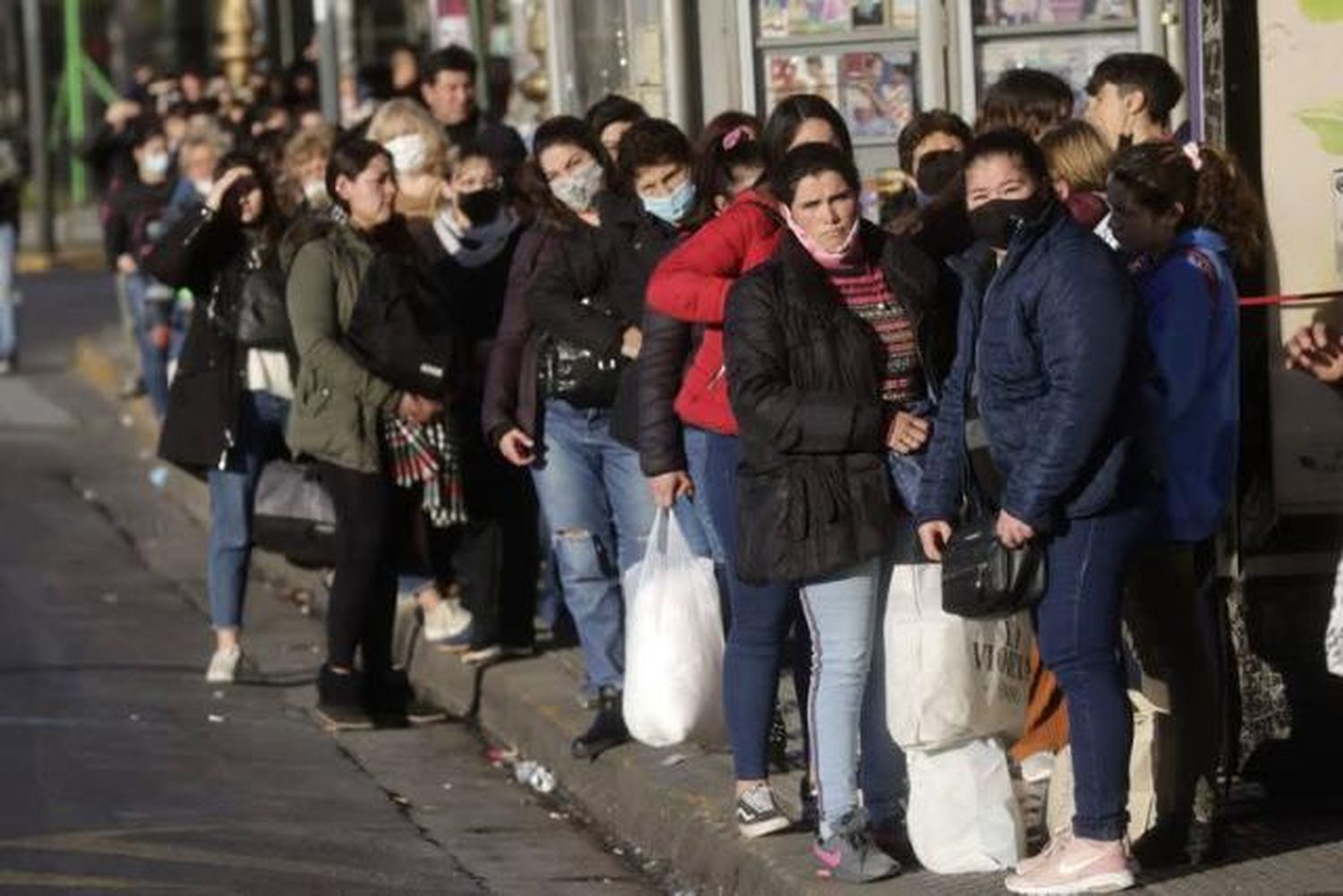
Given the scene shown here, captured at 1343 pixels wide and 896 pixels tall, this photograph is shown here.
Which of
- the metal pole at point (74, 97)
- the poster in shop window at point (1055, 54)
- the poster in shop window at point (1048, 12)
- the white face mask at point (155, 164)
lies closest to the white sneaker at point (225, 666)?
the poster in shop window at point (1055, 54)

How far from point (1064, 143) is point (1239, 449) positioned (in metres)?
0.81

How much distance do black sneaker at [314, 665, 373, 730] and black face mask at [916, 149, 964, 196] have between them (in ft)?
9.13

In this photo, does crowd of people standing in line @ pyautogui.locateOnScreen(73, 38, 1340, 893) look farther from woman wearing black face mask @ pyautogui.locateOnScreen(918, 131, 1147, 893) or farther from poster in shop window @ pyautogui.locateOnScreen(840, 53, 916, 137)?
poster in shop window @ pyautogui.locateOnScreen(840, 53, 916, 137)

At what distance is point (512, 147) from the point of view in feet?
44.4

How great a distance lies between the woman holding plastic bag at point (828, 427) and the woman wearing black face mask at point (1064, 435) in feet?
1.09

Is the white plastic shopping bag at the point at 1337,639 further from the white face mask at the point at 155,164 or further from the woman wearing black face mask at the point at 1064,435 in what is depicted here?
the white face mask at the point at 155,164

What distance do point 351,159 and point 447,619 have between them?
79.3 inches

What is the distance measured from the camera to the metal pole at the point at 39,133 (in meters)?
32.7

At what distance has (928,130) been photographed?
9836mm

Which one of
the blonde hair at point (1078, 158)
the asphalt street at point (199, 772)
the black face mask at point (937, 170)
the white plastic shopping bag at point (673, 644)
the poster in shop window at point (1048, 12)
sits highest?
the poster in shop window at point (1048, 12)

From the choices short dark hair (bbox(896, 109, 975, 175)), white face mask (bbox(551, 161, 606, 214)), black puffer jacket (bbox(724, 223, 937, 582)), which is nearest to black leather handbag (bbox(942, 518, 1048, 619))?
black puffer jacket (bbox(724, 223, 937, 582))

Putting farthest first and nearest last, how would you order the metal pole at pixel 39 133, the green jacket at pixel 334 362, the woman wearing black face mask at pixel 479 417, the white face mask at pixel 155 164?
the metal pole at pixel 39 133
the white face mask at pixel 155 164
the woman wearing black face mask at pixel 479 417
the green jacket at pixel 334 362

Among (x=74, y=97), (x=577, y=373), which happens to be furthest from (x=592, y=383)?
(x=74, y=97)

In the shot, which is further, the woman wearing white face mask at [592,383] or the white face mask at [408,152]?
the white face mask at [408,152]
